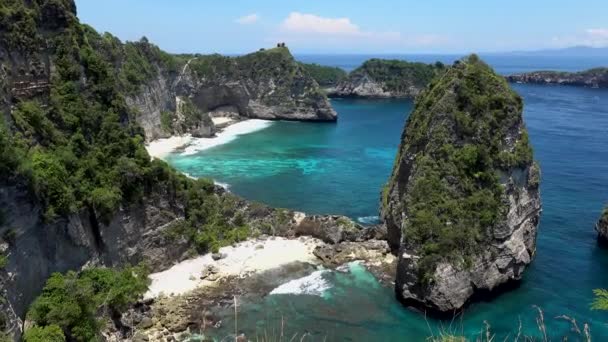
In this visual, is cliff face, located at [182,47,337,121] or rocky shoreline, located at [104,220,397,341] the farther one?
cliff face, located at [182,47,337,121]

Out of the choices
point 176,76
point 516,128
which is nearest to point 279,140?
point 176,76

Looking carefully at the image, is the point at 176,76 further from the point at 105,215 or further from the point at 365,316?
the point at 365,316

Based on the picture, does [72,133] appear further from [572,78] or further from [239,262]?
[572,78]

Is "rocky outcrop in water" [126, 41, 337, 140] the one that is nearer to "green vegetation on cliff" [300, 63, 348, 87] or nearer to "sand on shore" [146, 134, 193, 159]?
"sand on shore" [146, 134, 193, 159]

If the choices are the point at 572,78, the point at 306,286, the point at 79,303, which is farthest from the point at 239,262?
the point at 572,78

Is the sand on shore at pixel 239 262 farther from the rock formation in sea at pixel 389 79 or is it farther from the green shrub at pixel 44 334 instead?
the rock formation in sea at pixel 389 79

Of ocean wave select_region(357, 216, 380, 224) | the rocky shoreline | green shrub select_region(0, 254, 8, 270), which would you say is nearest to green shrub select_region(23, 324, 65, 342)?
green shrub select_region(0, 254, 8, 270)

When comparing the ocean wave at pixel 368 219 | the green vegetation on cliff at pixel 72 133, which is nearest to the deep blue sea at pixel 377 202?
the ocean wave at pixel 368 219
